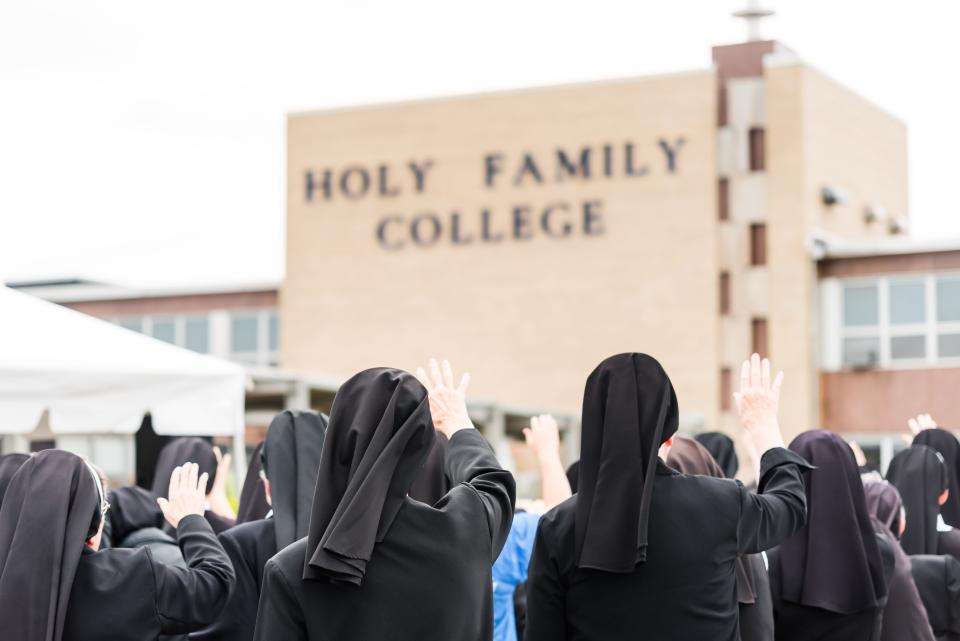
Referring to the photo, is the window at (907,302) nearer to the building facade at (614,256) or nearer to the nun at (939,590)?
the building facade at (614,256)

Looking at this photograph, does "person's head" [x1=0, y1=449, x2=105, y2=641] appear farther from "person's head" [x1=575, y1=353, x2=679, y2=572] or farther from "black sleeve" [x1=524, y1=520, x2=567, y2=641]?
"person's head" [x1=575, y1=353, x2=679, y2=572]

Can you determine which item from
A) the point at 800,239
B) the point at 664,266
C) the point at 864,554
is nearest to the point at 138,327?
the point at 664,266

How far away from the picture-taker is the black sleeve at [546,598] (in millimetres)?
4695

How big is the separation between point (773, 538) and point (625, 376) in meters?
0.72

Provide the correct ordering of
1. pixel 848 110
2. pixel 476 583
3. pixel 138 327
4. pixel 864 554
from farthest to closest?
pixel 138 327 → pixel 848 110 → pixel 864 554 → pixel 476 583

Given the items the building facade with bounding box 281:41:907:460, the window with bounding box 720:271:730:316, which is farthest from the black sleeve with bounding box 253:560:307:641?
the window with bounding box 720:271:730:316

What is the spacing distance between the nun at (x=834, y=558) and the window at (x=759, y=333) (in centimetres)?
2840

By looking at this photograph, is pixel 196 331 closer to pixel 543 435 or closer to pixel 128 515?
pixel 128 515

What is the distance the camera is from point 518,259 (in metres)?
35.8

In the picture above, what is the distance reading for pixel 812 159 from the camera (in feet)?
112

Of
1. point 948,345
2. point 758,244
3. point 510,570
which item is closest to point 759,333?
point 758,244

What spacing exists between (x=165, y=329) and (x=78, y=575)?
3441cm

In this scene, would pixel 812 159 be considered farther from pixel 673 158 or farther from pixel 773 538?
pixel 773 538

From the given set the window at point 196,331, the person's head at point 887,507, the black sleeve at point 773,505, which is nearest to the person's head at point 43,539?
the black sleeve at point 773,505
